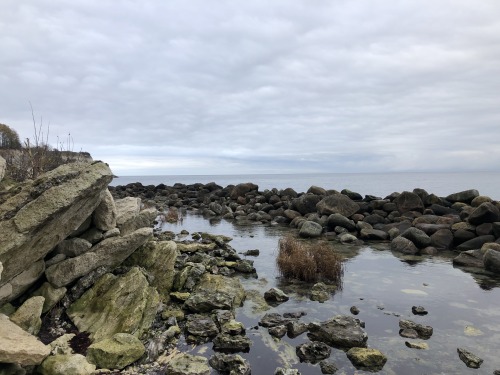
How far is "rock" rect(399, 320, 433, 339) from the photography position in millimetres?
10258

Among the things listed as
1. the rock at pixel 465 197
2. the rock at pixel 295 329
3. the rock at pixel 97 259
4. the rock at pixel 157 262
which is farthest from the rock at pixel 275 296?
the rock at pixel 465 197

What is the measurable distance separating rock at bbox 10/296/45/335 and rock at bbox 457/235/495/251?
2121 cm

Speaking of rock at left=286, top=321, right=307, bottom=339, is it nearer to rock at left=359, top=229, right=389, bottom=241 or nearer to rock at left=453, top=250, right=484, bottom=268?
rock at left=453, top=250, right=484, bottom=268

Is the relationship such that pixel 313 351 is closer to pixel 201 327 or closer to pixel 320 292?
pixel 201 327

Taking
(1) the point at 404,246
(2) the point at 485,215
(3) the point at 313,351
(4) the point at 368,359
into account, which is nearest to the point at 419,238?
(1) the point at 404,246

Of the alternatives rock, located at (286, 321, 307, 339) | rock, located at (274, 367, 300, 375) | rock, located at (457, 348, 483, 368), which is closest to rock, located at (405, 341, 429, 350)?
rock, located at (457, 348, 483, 368)

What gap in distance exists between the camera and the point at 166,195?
59.8m

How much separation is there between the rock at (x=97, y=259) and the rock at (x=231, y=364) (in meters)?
4.44

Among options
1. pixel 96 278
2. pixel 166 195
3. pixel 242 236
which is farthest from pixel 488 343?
pixel 166 195

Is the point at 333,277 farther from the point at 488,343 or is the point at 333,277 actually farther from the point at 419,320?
the point at 488,343

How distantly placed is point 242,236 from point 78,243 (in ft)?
55.7

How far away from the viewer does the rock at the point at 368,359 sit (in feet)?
28.0

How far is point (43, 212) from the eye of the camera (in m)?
8.73

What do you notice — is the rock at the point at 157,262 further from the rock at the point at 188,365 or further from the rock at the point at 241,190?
the rock at the point at 241,190
